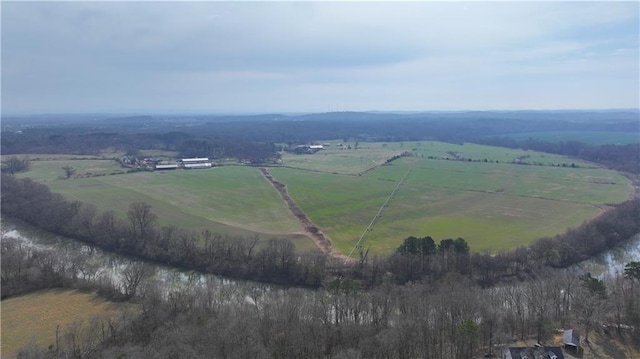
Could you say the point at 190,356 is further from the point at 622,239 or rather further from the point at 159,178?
the point at 159,178

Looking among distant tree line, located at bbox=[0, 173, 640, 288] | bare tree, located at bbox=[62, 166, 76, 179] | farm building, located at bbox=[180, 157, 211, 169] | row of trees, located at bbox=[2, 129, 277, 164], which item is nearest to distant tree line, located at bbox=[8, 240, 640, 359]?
distant tree line, located at bbox=[0, 173, 640, 288]

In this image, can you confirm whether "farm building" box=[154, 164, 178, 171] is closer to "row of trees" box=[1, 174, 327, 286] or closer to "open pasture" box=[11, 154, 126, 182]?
"open pasture" box=[11, 154, 126, 182]

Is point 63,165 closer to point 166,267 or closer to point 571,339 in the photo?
point 166,267

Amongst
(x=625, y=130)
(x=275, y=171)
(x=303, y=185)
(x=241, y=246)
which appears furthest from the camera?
(x=625, y=130)

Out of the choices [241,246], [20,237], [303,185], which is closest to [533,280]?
[241,246]

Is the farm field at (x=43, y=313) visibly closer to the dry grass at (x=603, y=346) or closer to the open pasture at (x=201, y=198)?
the open pasture at (x=201, y=198)

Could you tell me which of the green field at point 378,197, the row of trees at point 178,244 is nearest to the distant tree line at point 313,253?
the row of trees at point 178,244
